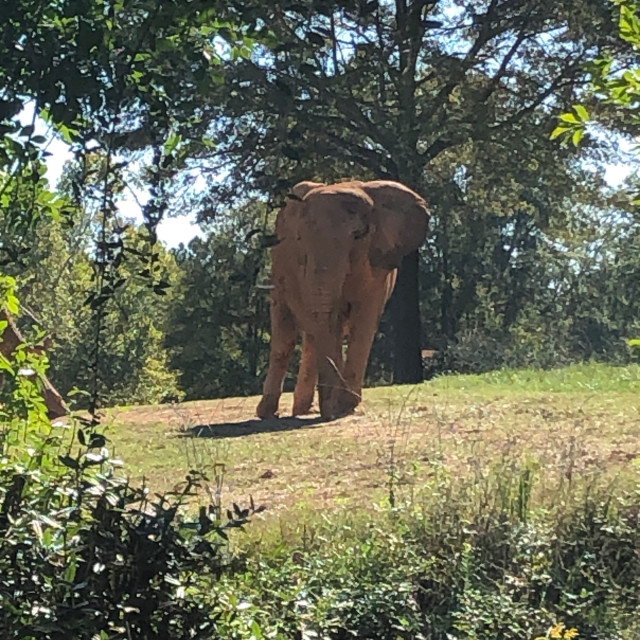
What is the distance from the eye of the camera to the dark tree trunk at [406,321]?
69.6 ft

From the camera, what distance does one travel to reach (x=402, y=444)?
325 inches

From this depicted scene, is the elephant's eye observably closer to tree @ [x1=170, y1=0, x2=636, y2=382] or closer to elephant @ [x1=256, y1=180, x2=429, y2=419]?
elephant @ [x1=256, y1=180, x2=429, y2=419]

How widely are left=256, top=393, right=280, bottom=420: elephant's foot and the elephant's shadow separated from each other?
87 centimetres

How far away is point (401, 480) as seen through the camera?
652 centimetres

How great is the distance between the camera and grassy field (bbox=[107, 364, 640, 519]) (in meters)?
6.53

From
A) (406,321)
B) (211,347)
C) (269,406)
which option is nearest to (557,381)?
(269,406)

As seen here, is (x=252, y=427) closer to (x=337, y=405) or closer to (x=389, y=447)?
(x=337, y=405)

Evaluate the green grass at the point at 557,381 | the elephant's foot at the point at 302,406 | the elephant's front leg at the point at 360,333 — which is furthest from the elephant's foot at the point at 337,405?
the green grass at the point at 557,381

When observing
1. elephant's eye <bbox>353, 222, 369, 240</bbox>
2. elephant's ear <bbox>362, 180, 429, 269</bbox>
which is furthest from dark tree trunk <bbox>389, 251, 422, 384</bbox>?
elephant's eye <bbox>353, 222, 369, 240</bbox>

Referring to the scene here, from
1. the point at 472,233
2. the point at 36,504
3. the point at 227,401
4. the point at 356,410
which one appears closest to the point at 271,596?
the point at 36,504

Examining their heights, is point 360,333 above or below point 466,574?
above

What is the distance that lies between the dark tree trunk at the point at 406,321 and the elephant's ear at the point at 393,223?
A: 8.93m

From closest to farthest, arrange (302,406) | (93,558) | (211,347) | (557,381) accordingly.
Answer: (93,558) → (557,381) → (302,406) → (211,347)

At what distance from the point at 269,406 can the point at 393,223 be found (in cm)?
277
